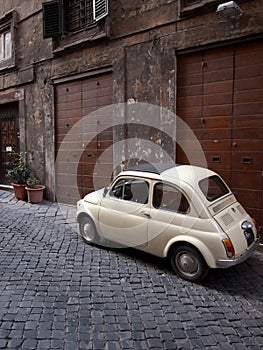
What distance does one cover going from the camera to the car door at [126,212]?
4.30 metres

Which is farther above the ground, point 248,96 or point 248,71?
point 248,71

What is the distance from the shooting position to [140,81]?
6.54m

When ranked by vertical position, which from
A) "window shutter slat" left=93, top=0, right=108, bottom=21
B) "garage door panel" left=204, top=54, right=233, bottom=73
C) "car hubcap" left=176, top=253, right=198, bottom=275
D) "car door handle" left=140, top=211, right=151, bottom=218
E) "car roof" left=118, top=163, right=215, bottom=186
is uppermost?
"window shutter slat" left=93, top=0, right=108, bottom=21

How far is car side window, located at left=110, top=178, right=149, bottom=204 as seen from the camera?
4.37 meters

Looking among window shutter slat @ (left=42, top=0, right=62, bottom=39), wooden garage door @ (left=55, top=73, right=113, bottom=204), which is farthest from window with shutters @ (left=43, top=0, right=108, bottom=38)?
wooden garage door @ (left=55, top=73, right=113, bottom=204)

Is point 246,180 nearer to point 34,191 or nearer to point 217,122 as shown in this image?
point 217,122

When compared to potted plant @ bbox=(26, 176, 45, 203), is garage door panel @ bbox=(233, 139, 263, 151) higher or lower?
higher

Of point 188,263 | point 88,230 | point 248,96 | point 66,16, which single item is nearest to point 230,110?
point 248,96

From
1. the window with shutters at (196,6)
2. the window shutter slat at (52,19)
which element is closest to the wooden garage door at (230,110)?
the window with shutters at (196,6)

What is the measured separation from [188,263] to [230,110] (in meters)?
3.18

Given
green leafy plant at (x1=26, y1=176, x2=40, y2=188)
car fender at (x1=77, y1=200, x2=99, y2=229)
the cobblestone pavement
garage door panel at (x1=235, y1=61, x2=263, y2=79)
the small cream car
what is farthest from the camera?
green leafy plant at (x1=26, y1=176, x2=40, y2=188)

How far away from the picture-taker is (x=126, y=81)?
679 cm

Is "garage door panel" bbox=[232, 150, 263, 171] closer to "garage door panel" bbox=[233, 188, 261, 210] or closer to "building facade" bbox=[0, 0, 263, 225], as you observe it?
"building facade" bbox=[0, 0, 263, 225]

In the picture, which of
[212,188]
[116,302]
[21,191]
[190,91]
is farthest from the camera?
[21,191]
